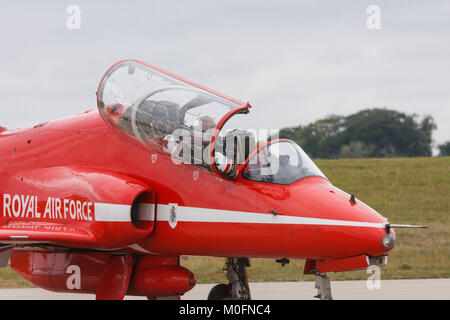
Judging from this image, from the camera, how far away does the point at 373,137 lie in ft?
271

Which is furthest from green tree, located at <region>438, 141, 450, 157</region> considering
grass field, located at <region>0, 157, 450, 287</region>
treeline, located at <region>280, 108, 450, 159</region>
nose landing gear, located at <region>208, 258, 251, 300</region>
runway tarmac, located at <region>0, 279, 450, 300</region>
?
nose landing gear, located at <region>208, 258, 251, 300</region>

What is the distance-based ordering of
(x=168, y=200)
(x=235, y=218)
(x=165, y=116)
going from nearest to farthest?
(x=235, y=218)
(x=168, y=200)
(x=165, y=116)

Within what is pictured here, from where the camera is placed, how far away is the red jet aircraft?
9742 mm

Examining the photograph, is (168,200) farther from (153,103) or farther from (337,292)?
(337,292)

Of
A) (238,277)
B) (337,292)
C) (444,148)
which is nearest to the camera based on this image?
(238,277)

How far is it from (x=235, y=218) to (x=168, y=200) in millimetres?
1010

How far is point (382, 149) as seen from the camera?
274ft

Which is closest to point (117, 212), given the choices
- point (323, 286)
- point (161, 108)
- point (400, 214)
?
point (161, 108)

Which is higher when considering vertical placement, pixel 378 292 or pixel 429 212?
pixel 429 212

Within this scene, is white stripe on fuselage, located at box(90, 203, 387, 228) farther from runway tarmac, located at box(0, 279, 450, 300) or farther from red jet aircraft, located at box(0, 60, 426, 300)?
runway tarmac, located at box(0, 279, 450, 300)

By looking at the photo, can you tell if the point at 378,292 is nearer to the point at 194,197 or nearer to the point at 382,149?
the point at 194,197

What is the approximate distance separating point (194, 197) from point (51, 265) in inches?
123
